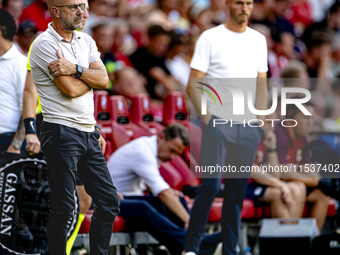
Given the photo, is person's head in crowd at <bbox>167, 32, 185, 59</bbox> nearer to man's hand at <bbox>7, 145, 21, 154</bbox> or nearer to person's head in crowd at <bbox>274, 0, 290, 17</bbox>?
person's head in crowd at <bbox>274, 0, 290, 17</bbox>

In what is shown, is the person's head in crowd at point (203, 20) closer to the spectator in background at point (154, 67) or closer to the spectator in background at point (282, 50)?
the spectator in background at point (282, 50)

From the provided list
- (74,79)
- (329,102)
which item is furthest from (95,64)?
(329,102)

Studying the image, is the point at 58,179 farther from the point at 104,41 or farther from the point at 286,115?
the point at 104,41

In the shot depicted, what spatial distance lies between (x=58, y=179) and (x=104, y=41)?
3.53m

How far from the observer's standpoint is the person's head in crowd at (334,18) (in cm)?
950

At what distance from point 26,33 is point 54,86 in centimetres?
237

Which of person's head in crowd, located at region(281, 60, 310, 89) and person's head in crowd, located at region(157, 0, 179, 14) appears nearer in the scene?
person's head in crowd, located at region(281, 60, 310, 89)

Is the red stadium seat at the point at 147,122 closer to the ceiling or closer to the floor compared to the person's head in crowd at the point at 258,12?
closer to the floor

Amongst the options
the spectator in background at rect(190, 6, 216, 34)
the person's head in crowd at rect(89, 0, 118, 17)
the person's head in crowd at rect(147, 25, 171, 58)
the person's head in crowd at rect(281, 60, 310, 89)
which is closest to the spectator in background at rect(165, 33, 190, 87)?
the person's head in crowd at rect(147, 25, 171, 58)

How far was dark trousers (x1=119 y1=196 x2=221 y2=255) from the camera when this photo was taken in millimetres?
4918

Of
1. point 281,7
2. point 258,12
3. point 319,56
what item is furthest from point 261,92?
point 281,7

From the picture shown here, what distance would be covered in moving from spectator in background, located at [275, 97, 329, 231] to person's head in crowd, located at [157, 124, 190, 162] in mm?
1112

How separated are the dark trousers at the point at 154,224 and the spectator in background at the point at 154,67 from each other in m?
2.61

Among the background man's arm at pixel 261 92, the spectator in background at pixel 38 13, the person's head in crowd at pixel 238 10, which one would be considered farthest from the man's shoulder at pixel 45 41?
the spectator in background at pixel 38 13
